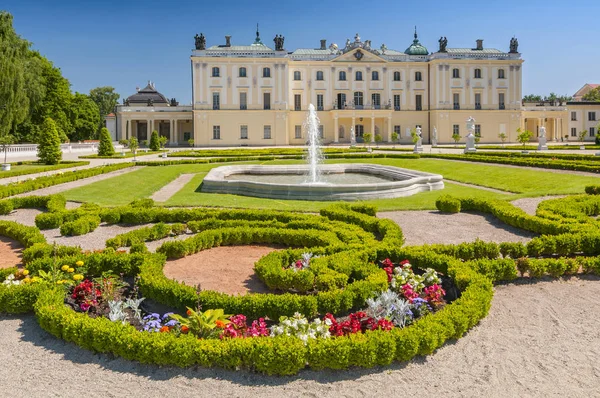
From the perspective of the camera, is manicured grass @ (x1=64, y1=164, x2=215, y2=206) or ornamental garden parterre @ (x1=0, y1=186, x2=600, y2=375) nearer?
ornamental garden parterre @ (x1=0, y1=186, x2=600, y2=375)

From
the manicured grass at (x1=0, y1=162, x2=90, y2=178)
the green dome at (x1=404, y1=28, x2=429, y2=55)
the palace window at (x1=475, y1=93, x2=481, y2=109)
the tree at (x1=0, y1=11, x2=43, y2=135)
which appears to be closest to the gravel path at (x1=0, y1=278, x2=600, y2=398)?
the manicured grass at (x1=0, y1=162, x2=90, y2=178)

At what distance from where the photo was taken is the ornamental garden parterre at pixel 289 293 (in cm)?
486

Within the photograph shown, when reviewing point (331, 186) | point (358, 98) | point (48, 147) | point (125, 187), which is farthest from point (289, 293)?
point (358, 98)

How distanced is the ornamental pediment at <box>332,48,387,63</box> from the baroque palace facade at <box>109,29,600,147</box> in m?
0.11

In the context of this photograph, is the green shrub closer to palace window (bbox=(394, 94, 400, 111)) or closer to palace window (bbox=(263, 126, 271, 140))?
palace window (bbox=(263, 126, 271, 140))

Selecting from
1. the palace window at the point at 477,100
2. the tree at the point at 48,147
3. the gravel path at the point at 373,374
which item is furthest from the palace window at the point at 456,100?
the gravel path at the point at 373,374

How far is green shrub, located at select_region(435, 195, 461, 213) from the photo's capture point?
41.8 feet

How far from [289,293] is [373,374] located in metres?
1.92

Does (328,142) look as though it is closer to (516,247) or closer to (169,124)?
(169,124)

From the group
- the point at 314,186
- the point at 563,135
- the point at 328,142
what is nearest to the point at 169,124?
the point at 328,142

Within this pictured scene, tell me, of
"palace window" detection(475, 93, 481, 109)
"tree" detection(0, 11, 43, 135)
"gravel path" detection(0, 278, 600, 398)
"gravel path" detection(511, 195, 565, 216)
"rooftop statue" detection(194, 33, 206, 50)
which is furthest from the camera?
"palace window" detection(475, 93, 481, 109)

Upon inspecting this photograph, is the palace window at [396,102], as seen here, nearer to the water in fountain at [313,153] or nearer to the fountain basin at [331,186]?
the water in fountain at [313,153]

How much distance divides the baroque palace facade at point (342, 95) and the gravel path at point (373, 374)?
5080 centimetres

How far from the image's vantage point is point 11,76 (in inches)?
1399
